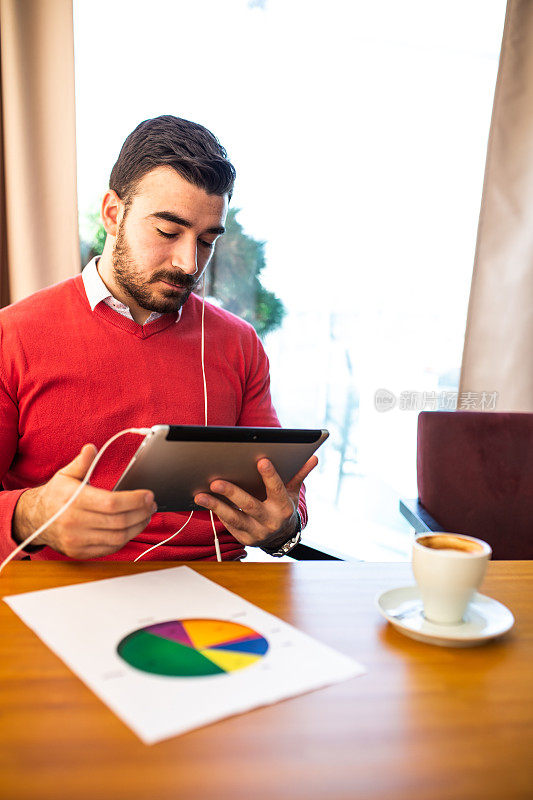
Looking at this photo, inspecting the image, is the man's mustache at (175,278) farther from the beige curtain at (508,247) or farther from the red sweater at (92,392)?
the beige curtain at (508,247)

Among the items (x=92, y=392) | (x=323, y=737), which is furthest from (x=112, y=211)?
(x=323, y=737)

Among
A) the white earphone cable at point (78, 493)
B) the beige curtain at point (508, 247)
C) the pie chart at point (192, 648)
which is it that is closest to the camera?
the pie chart at point (192, 648)

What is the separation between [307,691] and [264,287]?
6.64ft

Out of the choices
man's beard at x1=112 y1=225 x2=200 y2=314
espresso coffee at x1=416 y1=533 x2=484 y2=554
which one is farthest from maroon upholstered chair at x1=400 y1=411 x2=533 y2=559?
espresso coffee at x1=416 y1=533 x2=484 y2=554

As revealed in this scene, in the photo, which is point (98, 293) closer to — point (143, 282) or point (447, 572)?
point (143, 282)

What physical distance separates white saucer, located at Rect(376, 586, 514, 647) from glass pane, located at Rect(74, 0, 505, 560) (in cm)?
175

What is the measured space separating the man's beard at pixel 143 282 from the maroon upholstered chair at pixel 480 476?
2.36ft

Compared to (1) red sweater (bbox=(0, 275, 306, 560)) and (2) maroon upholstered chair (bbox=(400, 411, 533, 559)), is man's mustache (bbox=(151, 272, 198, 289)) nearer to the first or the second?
(1) red sweater (bbox=(0, 275, 306, 560))

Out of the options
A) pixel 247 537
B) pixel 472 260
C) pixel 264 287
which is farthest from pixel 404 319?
pixel 247 537

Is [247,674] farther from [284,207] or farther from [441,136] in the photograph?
[441,136]

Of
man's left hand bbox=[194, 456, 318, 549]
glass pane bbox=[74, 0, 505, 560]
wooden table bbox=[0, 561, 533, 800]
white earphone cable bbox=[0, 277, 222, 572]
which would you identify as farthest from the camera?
glass pane bbox=[74, 0, 505, 560]

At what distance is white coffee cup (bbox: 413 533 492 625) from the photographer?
788mm

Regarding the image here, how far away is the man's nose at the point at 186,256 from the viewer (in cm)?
141

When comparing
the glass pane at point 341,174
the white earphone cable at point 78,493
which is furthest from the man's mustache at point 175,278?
the glass pane at point 341,174
